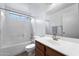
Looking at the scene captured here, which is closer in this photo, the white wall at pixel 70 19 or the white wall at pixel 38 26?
the white wall at pixel 70 19

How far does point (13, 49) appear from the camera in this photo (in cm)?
154

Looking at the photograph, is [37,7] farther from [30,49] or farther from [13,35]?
[30,49]

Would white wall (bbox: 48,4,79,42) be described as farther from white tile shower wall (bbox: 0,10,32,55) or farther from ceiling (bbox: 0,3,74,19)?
white tile shower wall (bbox: 0,10,32,55)

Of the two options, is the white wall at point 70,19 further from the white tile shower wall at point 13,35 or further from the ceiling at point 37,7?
the white tile shower wall at point 13,35

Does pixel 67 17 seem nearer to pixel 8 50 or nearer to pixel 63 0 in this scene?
pixel 63 0

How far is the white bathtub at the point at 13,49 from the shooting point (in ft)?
4.87

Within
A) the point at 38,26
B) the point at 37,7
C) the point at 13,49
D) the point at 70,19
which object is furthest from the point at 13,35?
the point at 70,19

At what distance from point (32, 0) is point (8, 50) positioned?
3.36 ft

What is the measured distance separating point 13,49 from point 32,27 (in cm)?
55

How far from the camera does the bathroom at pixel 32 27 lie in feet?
4.82

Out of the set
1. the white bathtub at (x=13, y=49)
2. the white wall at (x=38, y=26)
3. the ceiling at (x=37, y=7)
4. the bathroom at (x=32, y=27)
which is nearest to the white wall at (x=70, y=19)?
the bathroom at (x=32, y=27)

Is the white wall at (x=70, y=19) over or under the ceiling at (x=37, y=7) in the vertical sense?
under

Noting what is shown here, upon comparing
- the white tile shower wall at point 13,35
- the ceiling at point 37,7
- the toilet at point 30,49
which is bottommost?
the toilet at point 30,49

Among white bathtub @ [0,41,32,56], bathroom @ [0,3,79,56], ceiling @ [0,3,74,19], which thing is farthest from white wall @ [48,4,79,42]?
white bathtub @ [0,41,32,56]
